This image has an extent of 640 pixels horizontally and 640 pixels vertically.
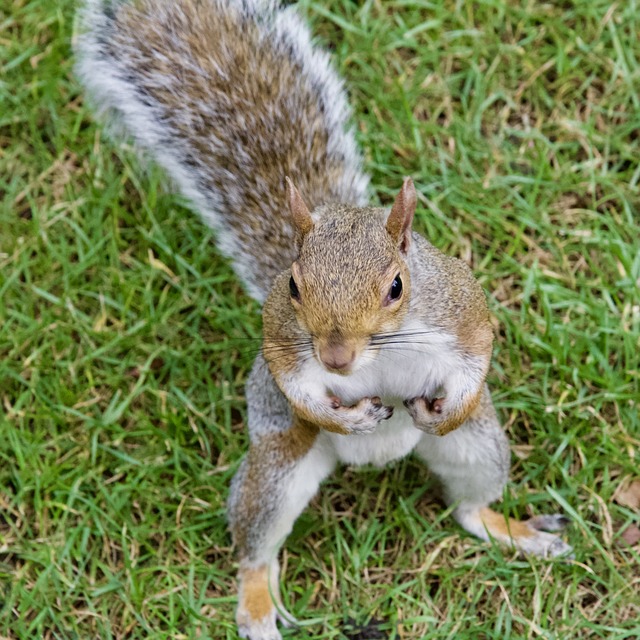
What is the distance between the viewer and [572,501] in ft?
8.50

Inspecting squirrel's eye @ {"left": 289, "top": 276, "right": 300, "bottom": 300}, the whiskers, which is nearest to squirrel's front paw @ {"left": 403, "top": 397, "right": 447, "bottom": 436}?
the whiskers

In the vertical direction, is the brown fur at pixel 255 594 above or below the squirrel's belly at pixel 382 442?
below

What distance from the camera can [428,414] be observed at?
210 centimetres

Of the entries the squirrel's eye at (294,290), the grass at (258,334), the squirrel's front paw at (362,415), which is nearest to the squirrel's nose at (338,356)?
the squirrel's eye at (294,290)

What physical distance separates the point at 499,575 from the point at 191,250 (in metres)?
1.13

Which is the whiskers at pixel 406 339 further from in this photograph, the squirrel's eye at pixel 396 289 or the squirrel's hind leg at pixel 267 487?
the squirrel's hind leg at pixel 267 487

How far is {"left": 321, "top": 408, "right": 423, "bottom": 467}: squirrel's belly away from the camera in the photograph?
222 cm

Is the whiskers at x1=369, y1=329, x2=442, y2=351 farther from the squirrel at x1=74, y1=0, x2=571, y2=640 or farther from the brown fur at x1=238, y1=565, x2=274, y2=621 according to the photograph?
the brown fur at x1=238, y1=565, x2=274, y2=621

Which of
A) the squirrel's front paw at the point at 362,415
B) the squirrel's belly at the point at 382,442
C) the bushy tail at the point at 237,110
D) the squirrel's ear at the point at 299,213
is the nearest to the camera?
the squirrel's ear at the point at 299,213

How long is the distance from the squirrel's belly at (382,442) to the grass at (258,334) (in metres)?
0.35

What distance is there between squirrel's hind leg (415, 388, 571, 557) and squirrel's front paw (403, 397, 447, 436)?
0.19 metres

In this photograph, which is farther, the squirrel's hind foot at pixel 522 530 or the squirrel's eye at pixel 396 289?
the squirrel's hind foot at pixel 522 530

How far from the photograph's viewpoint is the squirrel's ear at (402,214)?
1.92 meters

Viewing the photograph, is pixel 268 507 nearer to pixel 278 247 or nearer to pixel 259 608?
pixel 259 608
